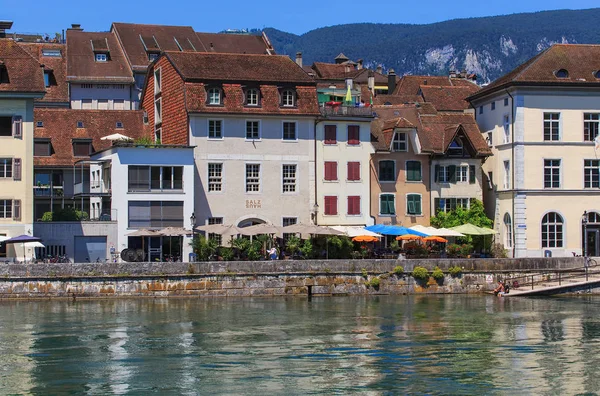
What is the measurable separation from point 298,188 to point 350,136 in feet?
15.4

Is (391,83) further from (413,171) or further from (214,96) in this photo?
(214,96)

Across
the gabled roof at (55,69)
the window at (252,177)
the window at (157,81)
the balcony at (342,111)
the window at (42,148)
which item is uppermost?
the gabled roof at (55,69)

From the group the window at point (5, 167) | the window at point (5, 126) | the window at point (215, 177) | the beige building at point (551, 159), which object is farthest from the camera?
the beige building at point (551, 159)

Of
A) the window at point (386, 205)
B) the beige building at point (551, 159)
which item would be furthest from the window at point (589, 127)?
→ the window at point (386, 205)

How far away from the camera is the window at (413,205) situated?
249 ft

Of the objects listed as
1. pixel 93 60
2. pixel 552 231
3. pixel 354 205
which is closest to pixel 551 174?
pixel 552 231

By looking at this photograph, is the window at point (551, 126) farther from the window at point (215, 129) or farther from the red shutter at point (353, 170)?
the window at point (215, 129)

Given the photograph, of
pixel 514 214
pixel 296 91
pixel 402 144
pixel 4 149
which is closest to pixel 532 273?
pixel 514 214

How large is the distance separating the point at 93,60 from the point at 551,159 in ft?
132

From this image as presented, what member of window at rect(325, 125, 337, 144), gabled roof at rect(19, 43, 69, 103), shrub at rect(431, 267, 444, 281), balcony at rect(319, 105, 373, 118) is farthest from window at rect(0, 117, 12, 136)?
gabled roof at rect(19, 43, 69, 103)

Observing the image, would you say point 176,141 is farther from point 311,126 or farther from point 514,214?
point 514,214

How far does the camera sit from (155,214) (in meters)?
68.2

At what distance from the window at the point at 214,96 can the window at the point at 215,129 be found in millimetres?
1102

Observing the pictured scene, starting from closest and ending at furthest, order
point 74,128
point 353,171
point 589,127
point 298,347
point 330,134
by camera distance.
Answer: point 298,347 → point 330,134 → point 353,171 → point 589,127 → point 74,128
